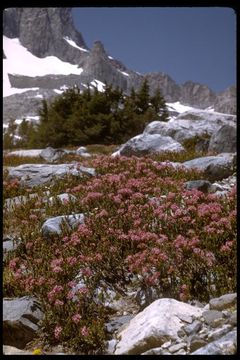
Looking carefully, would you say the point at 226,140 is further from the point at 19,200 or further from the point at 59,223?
the point at 59,223

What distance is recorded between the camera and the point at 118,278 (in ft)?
24.2

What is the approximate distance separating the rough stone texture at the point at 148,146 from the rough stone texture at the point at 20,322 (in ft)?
43.4

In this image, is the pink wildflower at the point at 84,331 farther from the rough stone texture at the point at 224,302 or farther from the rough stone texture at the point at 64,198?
the rough stone texture at the point at 64,198

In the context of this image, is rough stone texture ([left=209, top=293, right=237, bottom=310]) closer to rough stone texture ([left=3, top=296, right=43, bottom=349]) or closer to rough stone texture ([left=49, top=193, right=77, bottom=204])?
rough stone texture ([left=3, top=296, right=43, bottom=349])

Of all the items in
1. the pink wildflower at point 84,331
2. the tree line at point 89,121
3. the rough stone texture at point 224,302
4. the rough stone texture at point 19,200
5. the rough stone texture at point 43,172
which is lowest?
the pink wildflower at point 84,331

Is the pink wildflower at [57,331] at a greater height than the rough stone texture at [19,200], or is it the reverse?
the rough stone texture at [19,200]

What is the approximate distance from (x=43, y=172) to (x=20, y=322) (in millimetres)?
9015

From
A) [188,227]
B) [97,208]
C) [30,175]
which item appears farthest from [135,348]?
[30,175]

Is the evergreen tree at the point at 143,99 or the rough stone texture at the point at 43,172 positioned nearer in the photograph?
the rough stone texture at the point at 43,172

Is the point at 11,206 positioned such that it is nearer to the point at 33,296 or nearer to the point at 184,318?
the point at 33,296

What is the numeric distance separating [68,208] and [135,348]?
5651mm

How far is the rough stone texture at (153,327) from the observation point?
4926mm

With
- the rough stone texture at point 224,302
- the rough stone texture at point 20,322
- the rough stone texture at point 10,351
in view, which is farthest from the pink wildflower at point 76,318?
the rough stone texture at point 224,302

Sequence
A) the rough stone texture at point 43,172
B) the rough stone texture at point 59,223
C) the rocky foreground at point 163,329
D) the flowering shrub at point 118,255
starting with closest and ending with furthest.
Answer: the rocky foreground at point 163,329
the flowering shrub at point 118,255
the rough stone texture at point 59,223
the rough stone texture at point 43,172
